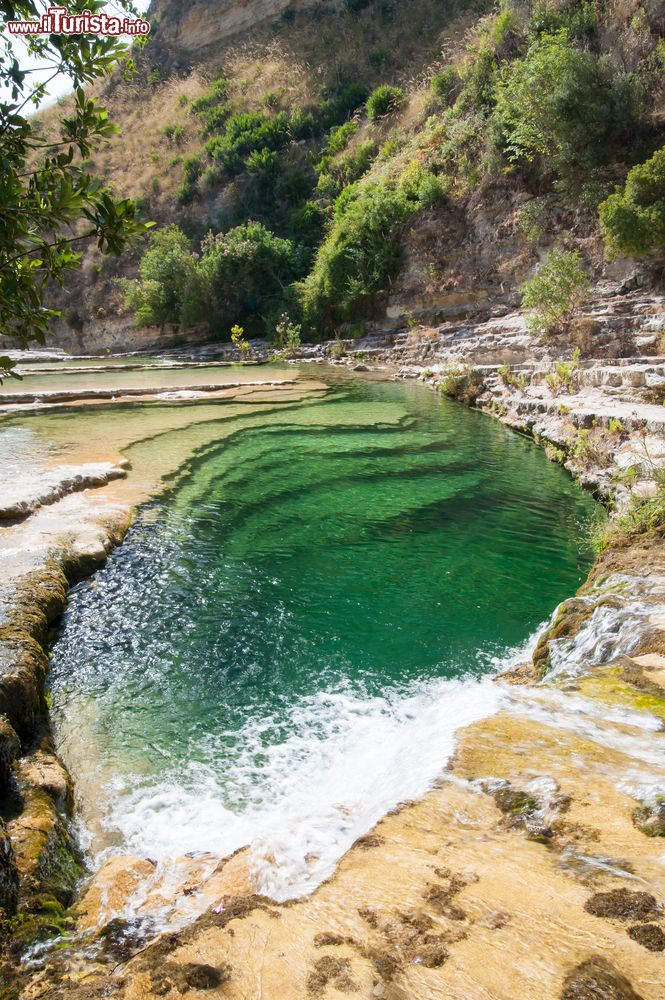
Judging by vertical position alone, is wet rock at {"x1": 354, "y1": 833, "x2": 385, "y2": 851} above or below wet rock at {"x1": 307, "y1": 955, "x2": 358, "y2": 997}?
below

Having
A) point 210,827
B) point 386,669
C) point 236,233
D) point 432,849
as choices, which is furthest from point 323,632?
point 236,233

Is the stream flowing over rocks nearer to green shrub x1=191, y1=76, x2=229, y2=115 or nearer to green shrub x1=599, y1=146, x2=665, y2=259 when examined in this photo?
green shrub x1=599, y1=146, x2=665, y2=259

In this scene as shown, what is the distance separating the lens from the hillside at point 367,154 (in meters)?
19.8

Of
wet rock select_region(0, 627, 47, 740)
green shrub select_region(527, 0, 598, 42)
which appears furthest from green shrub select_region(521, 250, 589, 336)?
wet rock select_region(0, 627, 47, 740)

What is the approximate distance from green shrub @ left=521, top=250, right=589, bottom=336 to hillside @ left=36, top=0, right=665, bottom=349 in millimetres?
2622

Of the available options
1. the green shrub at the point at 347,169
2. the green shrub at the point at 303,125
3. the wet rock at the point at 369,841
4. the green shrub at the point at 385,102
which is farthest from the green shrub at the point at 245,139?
the wet rock at the point at 369,841

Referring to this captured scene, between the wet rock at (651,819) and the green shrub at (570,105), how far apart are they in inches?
888

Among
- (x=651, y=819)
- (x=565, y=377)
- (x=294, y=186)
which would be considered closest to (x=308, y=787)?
(x=651, y=819)

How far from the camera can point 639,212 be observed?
50.2 ft

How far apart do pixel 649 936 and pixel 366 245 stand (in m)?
29.1

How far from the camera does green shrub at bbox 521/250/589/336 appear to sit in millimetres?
15641

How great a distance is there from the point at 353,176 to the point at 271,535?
110 ft

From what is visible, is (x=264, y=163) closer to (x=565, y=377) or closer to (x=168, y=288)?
(x=168, y=288)

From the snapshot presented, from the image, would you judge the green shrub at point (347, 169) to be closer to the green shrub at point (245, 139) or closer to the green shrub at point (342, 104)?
the green shrub at point (342, 104)
